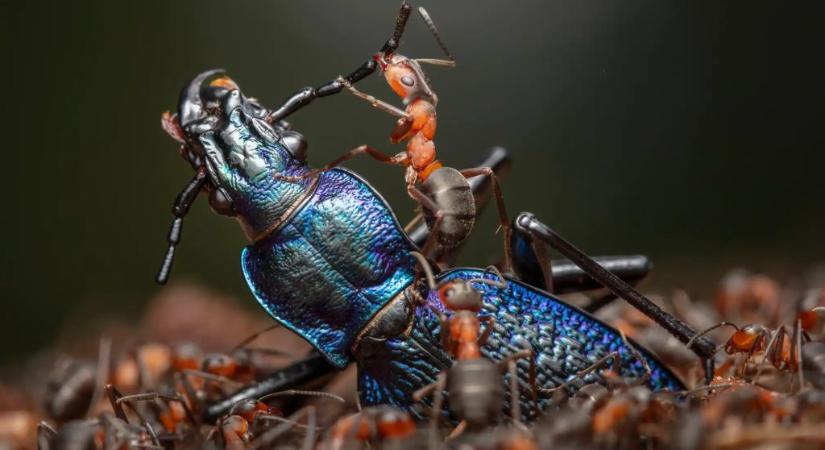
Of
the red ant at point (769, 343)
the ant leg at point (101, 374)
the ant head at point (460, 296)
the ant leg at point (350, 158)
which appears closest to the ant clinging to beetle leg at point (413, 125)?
the ant leg at point (350, 158)

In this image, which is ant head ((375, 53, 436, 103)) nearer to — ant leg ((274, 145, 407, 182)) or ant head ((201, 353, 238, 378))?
ant leg ((274, 145, 407, 182))

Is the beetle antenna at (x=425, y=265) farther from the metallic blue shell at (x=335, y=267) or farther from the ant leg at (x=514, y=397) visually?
the ant leg at (x=514, y=397)

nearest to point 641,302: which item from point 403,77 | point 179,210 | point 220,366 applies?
point 403,77

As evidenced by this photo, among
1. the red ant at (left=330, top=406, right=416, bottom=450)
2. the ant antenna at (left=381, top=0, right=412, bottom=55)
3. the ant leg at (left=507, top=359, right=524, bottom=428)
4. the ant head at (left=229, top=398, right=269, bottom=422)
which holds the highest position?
the ant antenna at (left=381, top=0, right=412, bottom=55)

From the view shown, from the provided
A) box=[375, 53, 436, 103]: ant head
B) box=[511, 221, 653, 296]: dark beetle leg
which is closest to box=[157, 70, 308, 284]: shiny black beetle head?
box=[375, 53, 436, 103]: ant head

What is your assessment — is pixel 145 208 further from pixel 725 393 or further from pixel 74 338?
pixel 725 393

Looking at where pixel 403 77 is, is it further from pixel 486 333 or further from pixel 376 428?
pixel 376 428
